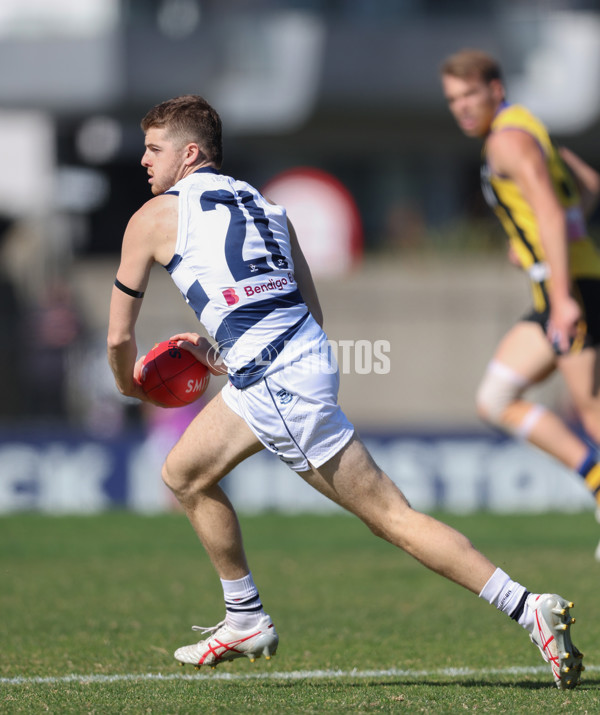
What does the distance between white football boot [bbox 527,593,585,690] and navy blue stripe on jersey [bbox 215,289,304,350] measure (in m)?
1.42

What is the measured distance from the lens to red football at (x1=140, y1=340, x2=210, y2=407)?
466 cm

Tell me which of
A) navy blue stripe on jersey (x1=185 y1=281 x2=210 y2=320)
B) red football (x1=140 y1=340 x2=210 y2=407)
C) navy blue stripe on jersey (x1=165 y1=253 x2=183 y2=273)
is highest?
navy blue stripe on jersey (x1=165 y1=253 x2=183 y2=273)

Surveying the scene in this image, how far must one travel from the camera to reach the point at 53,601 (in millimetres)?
6758

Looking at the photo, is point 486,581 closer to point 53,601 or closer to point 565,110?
point 53,601

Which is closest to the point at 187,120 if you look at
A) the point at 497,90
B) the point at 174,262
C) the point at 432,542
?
the point at 174,262

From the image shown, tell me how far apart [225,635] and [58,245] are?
15.3m

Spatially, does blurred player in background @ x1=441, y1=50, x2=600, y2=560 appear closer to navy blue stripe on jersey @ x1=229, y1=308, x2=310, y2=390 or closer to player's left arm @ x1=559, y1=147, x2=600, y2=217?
player's left arm @ x1=559, y1=147, x2=600, y2=217

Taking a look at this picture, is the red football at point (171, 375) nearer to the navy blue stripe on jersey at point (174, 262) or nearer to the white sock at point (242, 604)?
the navy blue stripe on jersey at point (174, 262)

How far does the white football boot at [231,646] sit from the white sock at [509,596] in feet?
2.91

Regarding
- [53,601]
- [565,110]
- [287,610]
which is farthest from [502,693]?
[565,110]

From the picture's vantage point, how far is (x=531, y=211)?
6145 mm

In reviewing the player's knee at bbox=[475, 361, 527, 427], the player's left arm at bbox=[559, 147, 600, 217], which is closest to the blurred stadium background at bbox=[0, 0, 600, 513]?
the player's knee at bbox=[475, 361, 527, 427]

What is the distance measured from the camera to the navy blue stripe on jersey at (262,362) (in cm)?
436

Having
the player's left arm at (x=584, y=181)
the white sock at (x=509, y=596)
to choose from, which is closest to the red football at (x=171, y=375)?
the white sock at (x=509, y=596)
